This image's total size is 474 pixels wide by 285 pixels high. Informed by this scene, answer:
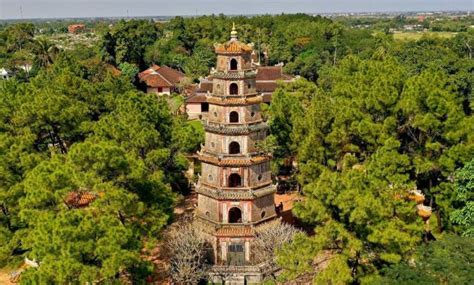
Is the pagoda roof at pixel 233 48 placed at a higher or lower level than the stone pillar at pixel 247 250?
higher

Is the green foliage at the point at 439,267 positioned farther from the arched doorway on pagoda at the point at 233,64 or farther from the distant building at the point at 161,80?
the distant building at the point at 161,80

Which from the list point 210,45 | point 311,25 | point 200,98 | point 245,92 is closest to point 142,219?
point 245,92

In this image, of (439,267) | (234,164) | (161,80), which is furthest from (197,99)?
(439,267)

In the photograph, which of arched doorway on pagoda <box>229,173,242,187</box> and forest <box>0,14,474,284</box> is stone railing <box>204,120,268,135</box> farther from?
arched doorway on pagoda <box>229,173,242,187</box>

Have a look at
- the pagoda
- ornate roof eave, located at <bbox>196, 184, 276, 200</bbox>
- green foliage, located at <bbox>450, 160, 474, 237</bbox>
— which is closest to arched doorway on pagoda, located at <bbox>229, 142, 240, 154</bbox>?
the pagoda

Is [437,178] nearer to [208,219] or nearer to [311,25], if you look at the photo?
[208,219]

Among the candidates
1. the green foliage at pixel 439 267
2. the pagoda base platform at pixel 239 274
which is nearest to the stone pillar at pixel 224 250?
the pagoda base platform at pixel 239 274

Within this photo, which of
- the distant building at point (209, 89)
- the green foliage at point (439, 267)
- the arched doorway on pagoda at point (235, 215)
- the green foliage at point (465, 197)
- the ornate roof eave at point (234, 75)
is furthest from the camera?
the distant building at point (209, 89)

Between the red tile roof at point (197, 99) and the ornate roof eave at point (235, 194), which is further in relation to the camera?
the red tile roof at point (197, 99)
